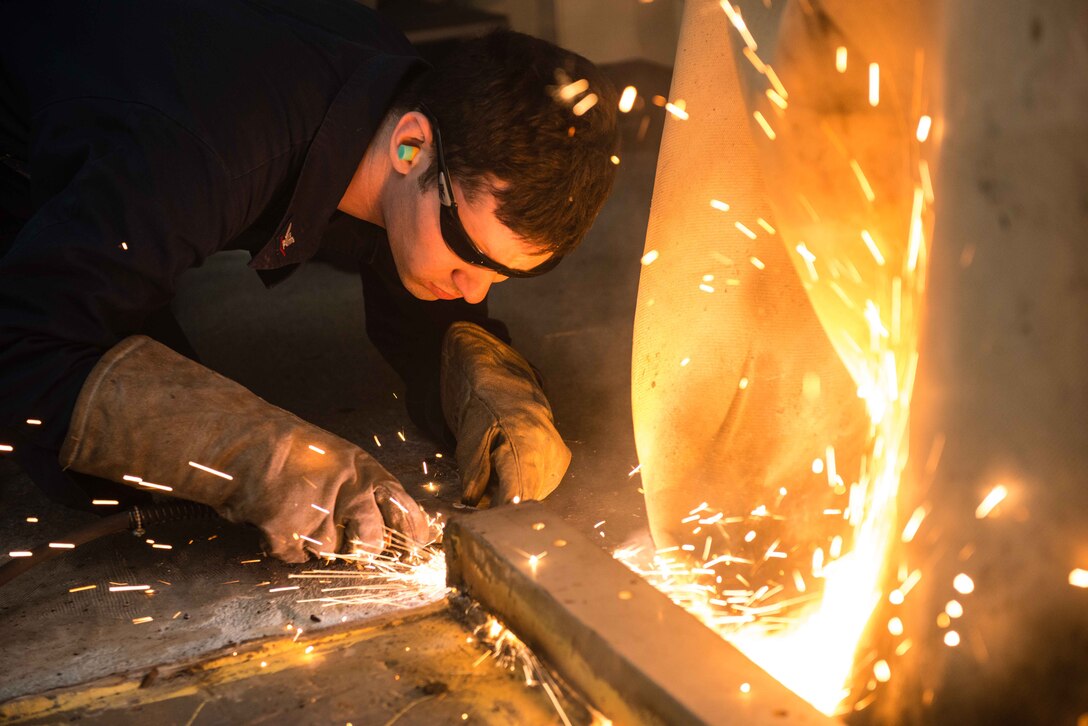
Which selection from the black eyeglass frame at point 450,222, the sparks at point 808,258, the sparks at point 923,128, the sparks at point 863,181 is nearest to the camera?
the sparks at point 923,128

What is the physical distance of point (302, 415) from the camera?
2.72m

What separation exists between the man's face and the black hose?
58 centimetres

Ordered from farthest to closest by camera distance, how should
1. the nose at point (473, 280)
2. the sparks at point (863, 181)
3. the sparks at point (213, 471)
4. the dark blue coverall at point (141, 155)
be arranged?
the nose at point (473, 280), the sparks at point (213, 471), the dark blue coverall at point (141, 155), the sparks at point (863, 181)

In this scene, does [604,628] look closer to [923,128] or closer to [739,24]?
[923,128]

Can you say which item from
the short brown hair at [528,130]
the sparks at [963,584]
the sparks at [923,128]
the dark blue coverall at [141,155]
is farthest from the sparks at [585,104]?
the sparks at [963,584]

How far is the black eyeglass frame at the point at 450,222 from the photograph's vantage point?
6.37 ft

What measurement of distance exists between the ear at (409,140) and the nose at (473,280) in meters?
0.21

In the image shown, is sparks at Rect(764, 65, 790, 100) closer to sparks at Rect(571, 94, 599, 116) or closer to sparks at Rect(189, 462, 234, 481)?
sparks at Rect(571, 94, 599, 116)

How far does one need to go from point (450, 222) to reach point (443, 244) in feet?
0.19

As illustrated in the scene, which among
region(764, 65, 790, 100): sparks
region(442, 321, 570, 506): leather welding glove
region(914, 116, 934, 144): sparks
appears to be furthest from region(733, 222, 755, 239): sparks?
region(914, 116, 934, 144): sparks

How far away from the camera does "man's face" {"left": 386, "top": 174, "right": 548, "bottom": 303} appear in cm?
196

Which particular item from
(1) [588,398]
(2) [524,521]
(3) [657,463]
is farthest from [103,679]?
(1) [588,398]

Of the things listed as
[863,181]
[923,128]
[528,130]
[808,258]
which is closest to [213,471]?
[528,130]

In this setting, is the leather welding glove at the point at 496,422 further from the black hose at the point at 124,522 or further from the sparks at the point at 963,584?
the sparks at the point at 963,584
